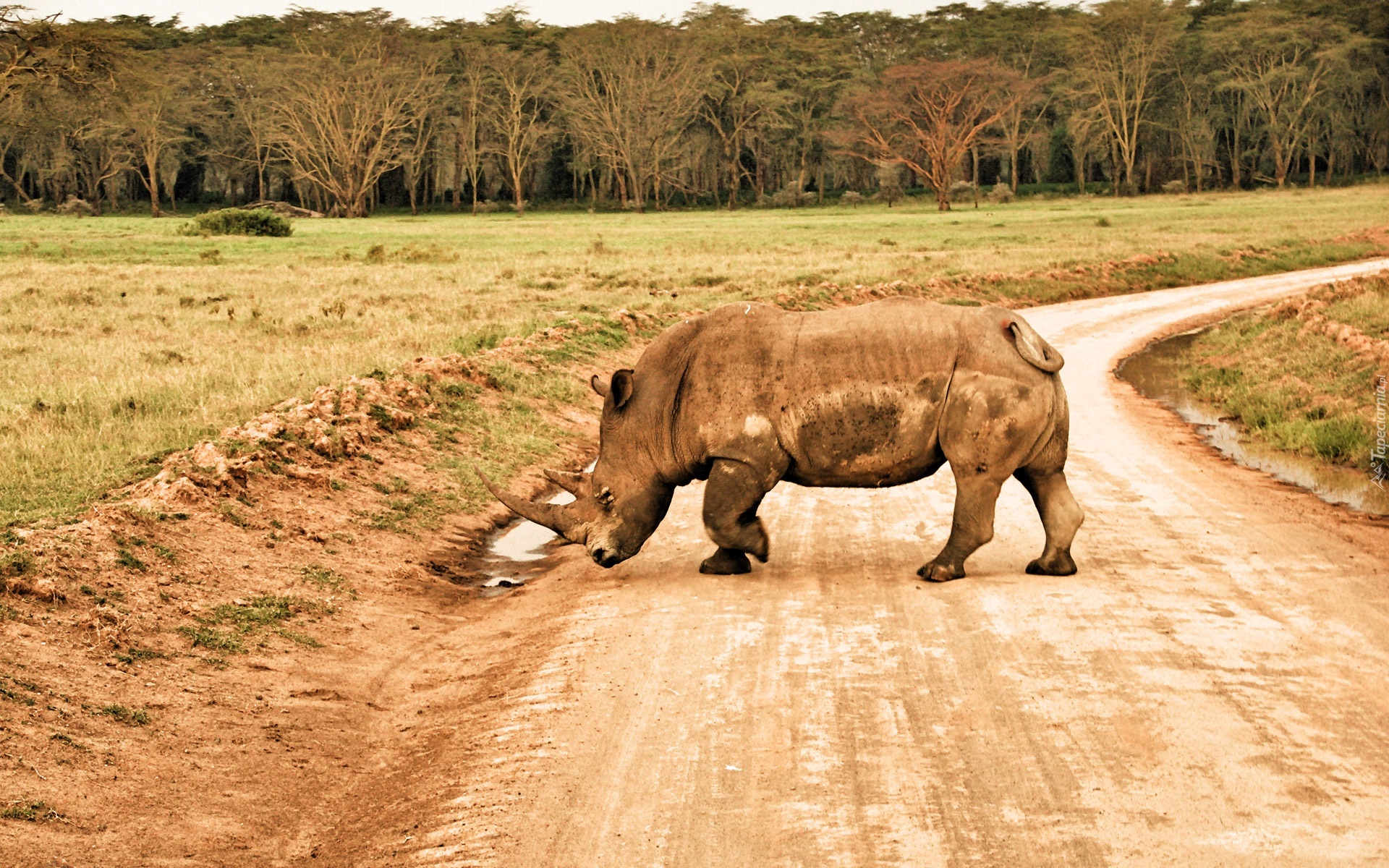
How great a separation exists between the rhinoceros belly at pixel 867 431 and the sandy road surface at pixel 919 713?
2.31 feet

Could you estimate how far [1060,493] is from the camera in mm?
8445

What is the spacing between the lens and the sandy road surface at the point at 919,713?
5.01 meters

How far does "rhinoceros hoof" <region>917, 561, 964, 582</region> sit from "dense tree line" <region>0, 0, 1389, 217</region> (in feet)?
200

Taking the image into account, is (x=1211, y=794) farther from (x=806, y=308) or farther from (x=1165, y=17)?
(x=1165, y=17)

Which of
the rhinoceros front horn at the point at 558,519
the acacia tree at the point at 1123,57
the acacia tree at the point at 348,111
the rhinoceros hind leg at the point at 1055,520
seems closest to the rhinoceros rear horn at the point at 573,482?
the rhinoceros front horn at the point at 558,519

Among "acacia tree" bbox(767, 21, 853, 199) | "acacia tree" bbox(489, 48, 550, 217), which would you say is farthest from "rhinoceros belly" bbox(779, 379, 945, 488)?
"acacia tree" bbox(767, 21, 853, 199)

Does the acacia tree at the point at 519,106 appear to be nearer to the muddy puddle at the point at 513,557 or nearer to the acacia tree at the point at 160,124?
the acacia tree at the point at 160,124

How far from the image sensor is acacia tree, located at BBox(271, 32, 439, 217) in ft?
229

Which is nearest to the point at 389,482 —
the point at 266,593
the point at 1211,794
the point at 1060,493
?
the point at 266,593

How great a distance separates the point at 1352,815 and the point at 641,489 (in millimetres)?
4773

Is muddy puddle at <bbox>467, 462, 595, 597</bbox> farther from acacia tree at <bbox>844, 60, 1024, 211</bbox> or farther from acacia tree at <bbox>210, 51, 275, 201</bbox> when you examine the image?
acacia tree at <bbox>210, 51, 275, 201</bbox>

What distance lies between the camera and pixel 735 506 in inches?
333

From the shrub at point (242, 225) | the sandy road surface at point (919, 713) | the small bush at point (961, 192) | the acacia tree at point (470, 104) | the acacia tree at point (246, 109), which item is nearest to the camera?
the sandy road surface at point (919, 713)

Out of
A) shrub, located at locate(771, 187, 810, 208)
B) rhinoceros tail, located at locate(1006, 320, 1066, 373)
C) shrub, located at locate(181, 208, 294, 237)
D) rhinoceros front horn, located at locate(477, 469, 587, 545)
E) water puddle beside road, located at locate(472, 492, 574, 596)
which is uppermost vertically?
shrub, located at locate(771, 187, 810, 208)
